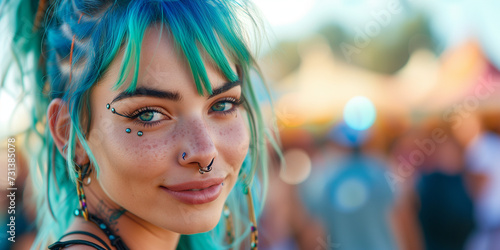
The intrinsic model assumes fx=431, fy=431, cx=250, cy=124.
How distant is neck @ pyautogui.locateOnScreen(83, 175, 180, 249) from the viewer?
133 centimetres

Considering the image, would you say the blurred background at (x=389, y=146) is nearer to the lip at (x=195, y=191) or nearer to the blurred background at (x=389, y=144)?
the blurred background at (x=389, y=144)

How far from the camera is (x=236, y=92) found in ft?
4.47

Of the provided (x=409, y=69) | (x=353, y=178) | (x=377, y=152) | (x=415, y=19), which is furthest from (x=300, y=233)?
(x=415, y=19)

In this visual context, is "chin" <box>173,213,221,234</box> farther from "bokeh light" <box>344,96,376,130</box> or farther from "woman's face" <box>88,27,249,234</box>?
"bokeh light" <box>344,96,376,130</box>

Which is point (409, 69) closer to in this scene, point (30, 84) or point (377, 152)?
point (377, 152)

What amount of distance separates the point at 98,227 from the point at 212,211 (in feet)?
1.14

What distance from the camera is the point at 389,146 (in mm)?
4371

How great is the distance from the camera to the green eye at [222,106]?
51.8 inches

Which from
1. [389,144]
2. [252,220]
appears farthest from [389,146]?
[252,220]

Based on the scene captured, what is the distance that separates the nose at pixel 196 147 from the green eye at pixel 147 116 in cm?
9

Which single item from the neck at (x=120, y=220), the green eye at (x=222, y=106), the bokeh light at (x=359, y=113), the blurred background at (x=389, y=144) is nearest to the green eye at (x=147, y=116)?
the green eye at (x=222, y=106)

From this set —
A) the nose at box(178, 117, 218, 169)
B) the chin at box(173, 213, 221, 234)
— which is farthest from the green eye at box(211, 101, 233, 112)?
the chin at box(173, 213, 221, 234)

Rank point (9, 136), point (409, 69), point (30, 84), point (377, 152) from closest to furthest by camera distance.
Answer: point (30, 84)
point (9, 136)
point (377, 152)
point (409, 69)

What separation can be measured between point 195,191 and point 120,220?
285 mm
